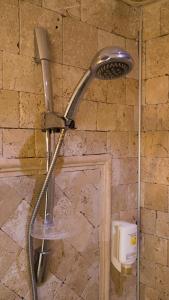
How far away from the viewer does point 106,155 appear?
1450 mm

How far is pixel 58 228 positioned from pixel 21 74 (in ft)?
2.09

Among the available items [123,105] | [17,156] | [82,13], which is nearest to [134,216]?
[123,105]

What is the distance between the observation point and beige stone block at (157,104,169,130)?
1.51m

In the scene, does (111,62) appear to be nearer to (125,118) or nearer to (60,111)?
(60,111)

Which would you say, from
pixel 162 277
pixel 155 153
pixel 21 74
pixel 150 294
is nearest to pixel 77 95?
pixel 21 74

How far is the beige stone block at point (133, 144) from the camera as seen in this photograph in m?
1.59

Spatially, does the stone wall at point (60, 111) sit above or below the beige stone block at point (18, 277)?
above

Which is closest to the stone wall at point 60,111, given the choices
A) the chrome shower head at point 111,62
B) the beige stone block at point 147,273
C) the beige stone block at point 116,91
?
the beige stone block at point 116,91

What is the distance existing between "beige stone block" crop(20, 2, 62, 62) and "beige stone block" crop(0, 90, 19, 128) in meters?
0.18

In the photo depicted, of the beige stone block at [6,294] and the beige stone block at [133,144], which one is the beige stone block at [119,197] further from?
the beige stone block at [6,294]

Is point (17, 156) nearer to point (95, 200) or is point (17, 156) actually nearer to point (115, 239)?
point (95, 200)

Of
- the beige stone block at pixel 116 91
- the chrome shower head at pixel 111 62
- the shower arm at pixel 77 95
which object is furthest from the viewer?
the beige stone block at pixel 116 91

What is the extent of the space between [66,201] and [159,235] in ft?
1.96

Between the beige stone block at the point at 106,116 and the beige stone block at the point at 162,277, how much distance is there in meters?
Answer: 0.80
